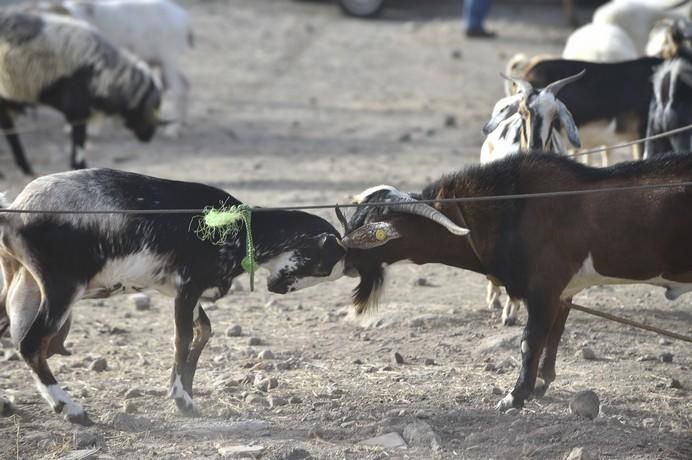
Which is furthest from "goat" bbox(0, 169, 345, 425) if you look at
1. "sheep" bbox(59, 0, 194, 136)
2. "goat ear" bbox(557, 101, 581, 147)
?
"sheep" bbox(59, 0, 194, 136)

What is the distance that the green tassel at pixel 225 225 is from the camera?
5371 millimetres

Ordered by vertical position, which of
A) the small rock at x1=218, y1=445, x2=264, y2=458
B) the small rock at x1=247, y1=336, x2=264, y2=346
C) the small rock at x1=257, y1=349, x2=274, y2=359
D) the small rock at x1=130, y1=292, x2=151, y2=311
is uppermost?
the small rock at x1=218, y1=445, x2=264, y2=458

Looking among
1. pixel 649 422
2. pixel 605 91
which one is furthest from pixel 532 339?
pixel 605 91

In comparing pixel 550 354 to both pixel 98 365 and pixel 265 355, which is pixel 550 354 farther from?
pixel 98 365

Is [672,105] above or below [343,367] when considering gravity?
above

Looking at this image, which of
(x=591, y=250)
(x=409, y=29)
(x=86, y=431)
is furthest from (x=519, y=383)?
(x=409, y=29)

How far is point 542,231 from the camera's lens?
5410 millimetres

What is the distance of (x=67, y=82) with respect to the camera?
37.4ft

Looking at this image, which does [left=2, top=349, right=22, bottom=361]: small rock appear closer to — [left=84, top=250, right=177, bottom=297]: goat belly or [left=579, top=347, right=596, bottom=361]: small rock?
[left=84, top=250, right=177, bottom=297]: goat belly

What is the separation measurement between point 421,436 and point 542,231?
1.13 meters

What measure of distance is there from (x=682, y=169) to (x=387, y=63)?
1209 cm

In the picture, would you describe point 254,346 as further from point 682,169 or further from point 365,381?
point 682,169

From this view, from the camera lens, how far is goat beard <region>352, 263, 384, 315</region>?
573cm

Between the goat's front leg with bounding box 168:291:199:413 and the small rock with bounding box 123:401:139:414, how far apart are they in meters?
0.18
